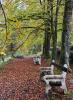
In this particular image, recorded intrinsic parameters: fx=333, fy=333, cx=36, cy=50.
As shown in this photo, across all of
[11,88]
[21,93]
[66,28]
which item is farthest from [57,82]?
[66,28]

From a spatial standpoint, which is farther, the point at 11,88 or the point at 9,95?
the point at 11,88

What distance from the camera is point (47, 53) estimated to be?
109 feet

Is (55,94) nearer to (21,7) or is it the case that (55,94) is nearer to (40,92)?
(40,92)

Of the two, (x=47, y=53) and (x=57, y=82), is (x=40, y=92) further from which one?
(x=47, y=53)

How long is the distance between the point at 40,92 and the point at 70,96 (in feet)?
5.02

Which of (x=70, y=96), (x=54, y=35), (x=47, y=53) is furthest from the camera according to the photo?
(x=47, y=53)

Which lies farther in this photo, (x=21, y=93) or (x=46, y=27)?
(x=46, y=27)

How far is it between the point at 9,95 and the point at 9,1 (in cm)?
404

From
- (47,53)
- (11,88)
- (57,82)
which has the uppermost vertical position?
(57,82)

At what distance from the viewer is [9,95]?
12.3m

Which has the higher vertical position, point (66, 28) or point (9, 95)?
point (66, 28)

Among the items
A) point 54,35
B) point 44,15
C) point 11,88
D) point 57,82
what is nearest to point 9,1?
point 57,82

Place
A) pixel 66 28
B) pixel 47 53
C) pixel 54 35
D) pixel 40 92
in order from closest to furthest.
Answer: pixel 40 92 → pixel 66 28 → pixel 54 35 → pixel 47 53

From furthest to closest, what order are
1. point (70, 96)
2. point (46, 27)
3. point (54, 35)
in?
point (46, 27), point (54, 35), point (70, 96)
